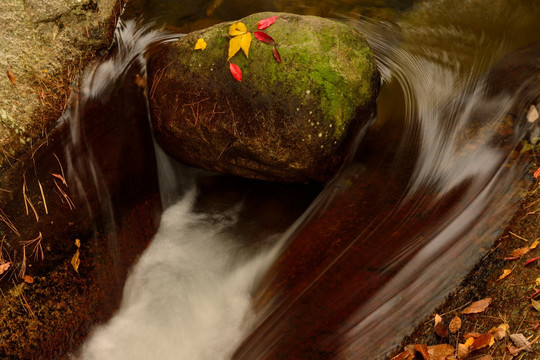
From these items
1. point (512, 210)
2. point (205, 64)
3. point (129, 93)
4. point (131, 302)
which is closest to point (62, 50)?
point (129, 93)

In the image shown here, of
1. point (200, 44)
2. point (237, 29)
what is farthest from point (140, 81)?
point (237, 29)

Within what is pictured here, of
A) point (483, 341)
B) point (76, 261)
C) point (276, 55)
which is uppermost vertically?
point (276, 55)

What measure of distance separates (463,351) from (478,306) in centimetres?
39

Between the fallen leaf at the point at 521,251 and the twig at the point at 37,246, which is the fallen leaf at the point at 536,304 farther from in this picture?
the twig at the point at 37,246

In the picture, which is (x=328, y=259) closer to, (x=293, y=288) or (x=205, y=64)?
(x=293, y=288)

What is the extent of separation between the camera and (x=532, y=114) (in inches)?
164

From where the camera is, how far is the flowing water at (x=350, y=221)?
359 cm

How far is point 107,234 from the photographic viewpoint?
12.6ft

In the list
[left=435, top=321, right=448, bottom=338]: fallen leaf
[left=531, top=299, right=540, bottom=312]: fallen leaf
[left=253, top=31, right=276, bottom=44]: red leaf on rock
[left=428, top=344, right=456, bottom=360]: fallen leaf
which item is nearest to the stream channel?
[left=435, top=321, right=448, bottom=338]: fallen leaf

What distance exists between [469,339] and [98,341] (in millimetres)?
3275

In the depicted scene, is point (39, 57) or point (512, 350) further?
point (39, 57)

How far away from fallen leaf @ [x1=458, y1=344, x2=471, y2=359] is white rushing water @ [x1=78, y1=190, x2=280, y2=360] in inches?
72.9

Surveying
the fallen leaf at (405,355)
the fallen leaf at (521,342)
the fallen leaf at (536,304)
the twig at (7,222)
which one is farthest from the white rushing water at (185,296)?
the fallen leaf at (536,304)

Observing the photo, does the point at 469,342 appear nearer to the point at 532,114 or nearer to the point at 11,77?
the point at 532,114
